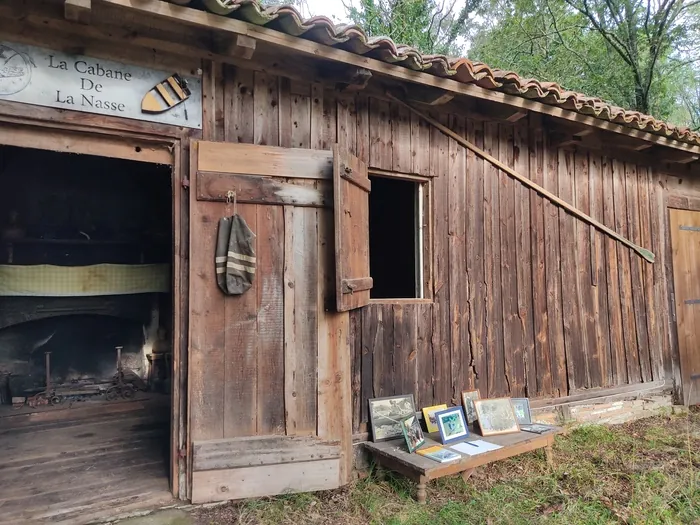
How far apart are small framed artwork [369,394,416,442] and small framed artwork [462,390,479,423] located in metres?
0.51

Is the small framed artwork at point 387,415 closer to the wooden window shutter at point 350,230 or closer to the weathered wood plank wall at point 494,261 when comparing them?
the weathered wood plank wall at point 494,261

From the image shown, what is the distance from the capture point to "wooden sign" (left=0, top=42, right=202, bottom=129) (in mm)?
2443

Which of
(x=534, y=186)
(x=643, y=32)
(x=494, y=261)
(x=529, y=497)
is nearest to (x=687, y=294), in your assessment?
(x=534, y=186)

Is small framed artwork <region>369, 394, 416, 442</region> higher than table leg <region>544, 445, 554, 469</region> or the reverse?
higher

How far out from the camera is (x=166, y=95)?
9.17ft

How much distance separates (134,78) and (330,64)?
1.27 meters

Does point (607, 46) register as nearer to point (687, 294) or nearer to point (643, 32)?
point (643, 32)

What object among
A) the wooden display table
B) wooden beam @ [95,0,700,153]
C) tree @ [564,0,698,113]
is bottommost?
the wooden display table

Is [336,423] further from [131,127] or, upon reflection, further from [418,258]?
[131,127]

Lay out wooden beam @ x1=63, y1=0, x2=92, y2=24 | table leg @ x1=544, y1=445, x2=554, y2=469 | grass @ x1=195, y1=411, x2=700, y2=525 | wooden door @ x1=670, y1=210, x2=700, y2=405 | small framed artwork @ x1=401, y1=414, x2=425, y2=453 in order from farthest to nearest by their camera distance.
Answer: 1. wooden door @ x1=670, y1=210, x2=700, y2=405
2. table leg @ x1=544, y1=445, x2=554, y2=469
3. small framed artwork @ x1=401, y1=414, x2=425, y2=453
4. grass @ x1=195, y1=411, x2=700, y2=525
5. wooden beam @ x1=63, y1=0, x2=92, y2=24

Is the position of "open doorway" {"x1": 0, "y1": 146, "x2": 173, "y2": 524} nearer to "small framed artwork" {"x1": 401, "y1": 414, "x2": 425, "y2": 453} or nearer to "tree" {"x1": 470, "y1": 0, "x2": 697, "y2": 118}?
"small framed artwork" {"x1": 401, "y1": 414, "x2": 425, "y2": 453}

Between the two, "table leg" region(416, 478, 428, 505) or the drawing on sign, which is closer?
the drawing on sign

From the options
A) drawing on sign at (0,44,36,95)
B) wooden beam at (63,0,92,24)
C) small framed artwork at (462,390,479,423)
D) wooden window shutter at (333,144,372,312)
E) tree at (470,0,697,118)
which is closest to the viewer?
wooden beam at (63,0,92,24)

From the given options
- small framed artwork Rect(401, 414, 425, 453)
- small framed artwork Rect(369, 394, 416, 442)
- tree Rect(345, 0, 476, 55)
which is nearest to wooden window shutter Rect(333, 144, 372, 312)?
small framed artwork Rect(369, 394, 416, 442)
